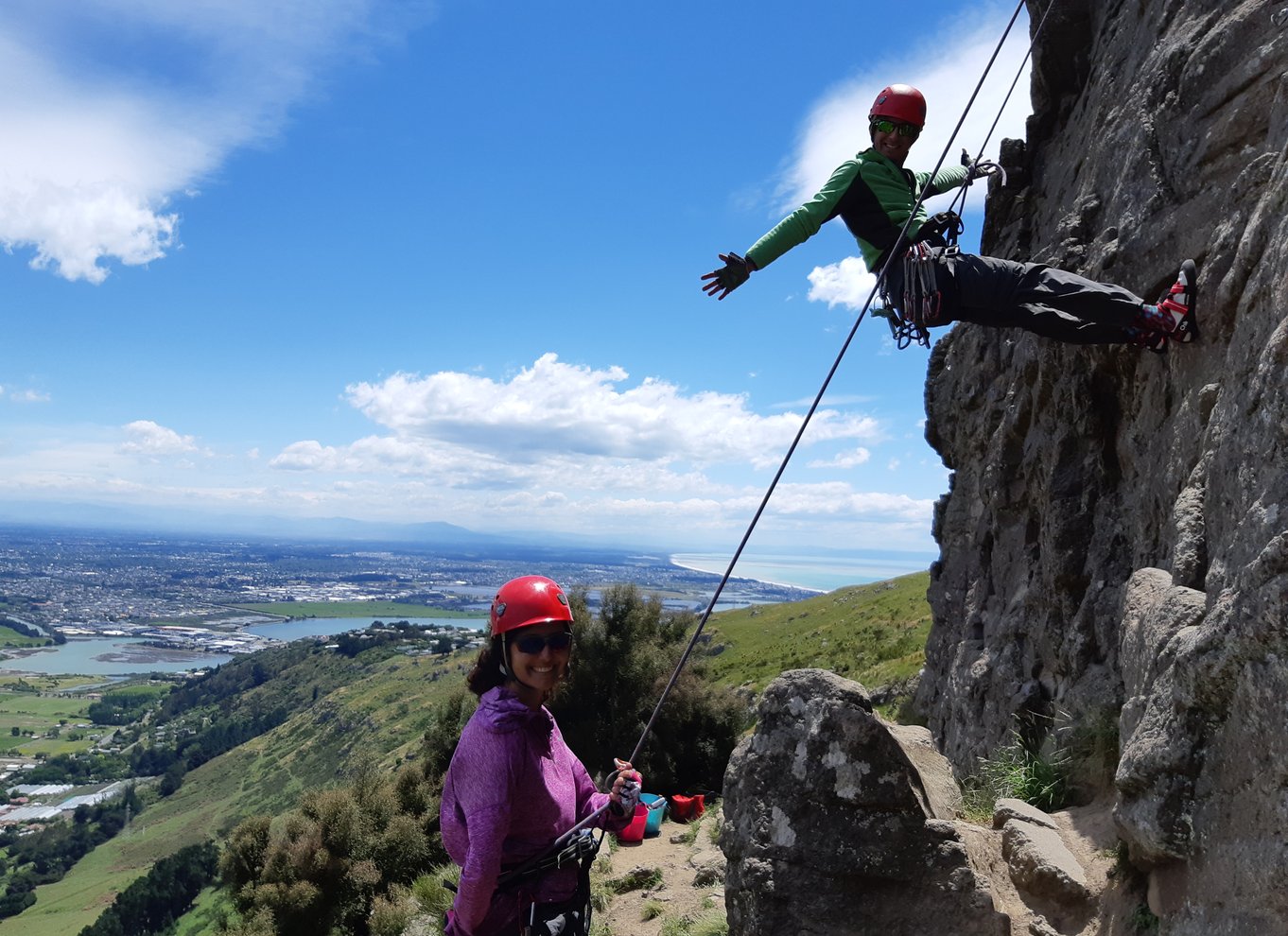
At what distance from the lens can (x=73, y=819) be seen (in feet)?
375

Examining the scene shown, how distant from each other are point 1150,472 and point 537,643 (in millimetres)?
5931

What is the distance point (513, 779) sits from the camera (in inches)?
160

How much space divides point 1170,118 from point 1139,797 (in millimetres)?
6319

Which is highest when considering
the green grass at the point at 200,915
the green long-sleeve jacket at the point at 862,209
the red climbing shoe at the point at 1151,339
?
the green long-sleeve jacket at the point at 862,209

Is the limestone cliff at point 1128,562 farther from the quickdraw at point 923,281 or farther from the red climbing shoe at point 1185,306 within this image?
the quickdraw at point 923,281

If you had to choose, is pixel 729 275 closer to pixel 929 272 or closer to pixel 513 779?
pixel 929 272

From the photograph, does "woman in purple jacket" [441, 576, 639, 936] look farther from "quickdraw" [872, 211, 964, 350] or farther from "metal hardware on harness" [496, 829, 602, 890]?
"quickdraw" [872, 211, 964, 350]

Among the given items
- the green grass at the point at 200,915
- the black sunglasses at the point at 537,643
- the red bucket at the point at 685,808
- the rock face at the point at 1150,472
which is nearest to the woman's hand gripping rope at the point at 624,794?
the black sunglasses at the point at 537,643

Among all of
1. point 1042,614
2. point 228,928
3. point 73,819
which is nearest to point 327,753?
point 73,819

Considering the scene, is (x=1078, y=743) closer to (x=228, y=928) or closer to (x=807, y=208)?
(x=807, y=208)

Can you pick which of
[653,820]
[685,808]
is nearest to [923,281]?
[653,820]

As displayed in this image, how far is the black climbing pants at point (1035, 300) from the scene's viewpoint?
6512 mm

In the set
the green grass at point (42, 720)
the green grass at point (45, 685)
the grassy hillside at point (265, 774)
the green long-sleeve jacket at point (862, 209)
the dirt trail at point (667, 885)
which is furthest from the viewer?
the green grass at point (45, 685)

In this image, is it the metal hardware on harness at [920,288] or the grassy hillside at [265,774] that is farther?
the grassy hillside at [265,774]
